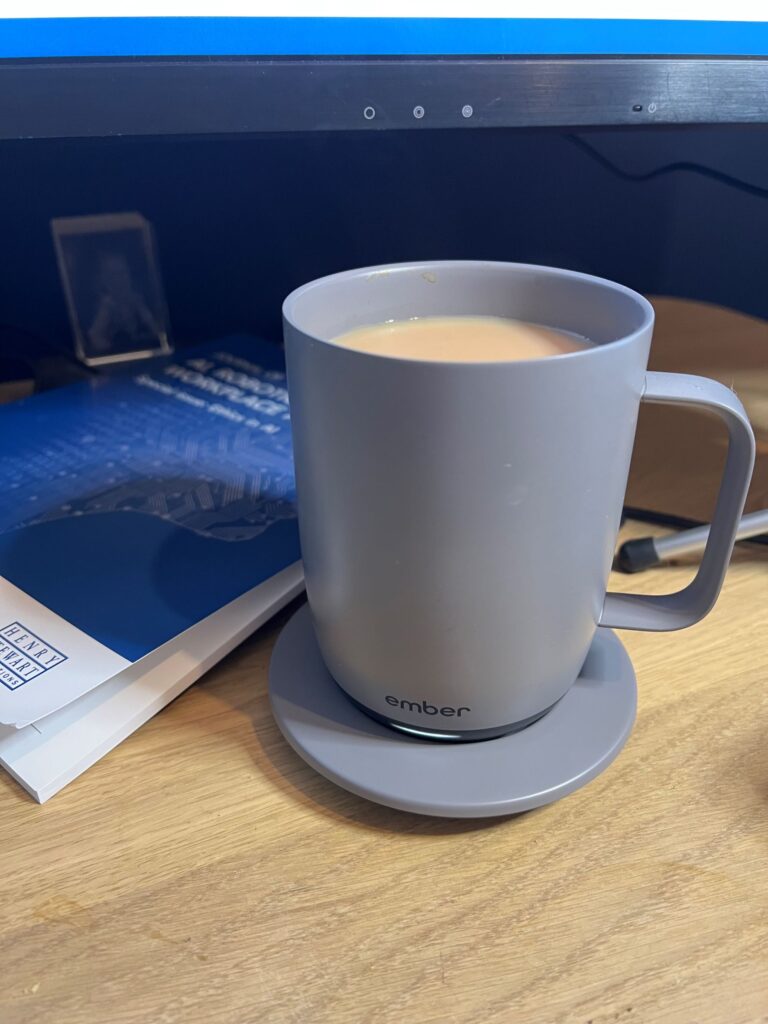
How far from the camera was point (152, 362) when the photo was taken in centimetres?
56

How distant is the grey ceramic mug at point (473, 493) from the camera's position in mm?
231

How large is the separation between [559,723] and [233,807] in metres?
0.12

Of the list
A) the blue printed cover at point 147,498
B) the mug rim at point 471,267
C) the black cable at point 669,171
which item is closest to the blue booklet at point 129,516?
the blue printed cover at point 147,498

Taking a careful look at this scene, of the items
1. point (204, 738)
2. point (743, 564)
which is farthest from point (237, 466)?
point (743, 564)

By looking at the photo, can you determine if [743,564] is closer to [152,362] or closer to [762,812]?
[762,812]

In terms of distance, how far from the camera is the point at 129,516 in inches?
15.3

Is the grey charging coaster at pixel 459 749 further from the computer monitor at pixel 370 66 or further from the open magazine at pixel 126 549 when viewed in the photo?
the computer monitor at pixel 370 66

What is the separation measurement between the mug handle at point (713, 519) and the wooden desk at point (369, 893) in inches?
1.8

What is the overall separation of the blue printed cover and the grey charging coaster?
57mm

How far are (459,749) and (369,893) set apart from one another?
57mm

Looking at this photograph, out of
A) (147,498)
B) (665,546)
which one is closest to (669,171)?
(665,546)

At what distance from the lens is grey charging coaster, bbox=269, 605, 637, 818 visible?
27 centimetres

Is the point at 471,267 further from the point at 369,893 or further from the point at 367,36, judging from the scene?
the point at 369,893

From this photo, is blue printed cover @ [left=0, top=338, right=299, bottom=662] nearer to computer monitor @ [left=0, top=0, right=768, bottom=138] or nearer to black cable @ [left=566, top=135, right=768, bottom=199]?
computer monitor @ [left=0, top=0, right=768, bottom=138]
